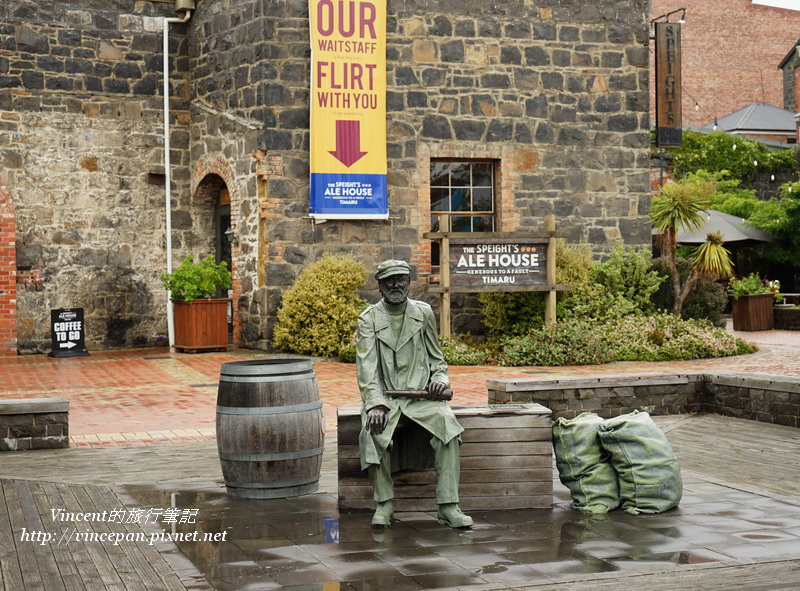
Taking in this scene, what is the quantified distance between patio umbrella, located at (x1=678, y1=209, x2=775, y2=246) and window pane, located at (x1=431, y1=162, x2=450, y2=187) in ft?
25.9

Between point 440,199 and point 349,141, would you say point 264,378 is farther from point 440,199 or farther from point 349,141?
point 440,199

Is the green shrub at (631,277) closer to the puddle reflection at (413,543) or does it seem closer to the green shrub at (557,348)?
the green shrub at (557,348)

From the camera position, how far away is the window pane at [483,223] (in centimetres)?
1734

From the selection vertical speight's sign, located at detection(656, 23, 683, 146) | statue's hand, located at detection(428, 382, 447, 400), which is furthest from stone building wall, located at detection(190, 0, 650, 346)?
statue's hand, located at detection(428, 382, 447, 400)

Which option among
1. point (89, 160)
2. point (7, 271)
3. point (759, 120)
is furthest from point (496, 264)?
point (759, 120)

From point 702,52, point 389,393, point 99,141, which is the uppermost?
point 702,52

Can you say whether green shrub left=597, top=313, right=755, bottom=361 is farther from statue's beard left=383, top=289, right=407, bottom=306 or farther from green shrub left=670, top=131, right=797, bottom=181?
green shrub left=670, top=131, right=797, bottom=181

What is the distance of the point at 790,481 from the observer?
7195 mm

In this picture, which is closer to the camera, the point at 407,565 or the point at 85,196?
the point at 407,565

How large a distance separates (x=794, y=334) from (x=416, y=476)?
15.4 metres

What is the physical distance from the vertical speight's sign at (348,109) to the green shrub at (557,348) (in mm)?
3060

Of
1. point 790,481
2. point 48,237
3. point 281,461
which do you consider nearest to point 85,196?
point 48,237

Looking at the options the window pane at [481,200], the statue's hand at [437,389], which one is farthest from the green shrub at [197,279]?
the statue's hand at [437,389]

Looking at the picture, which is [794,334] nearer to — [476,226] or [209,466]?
[476,226]
